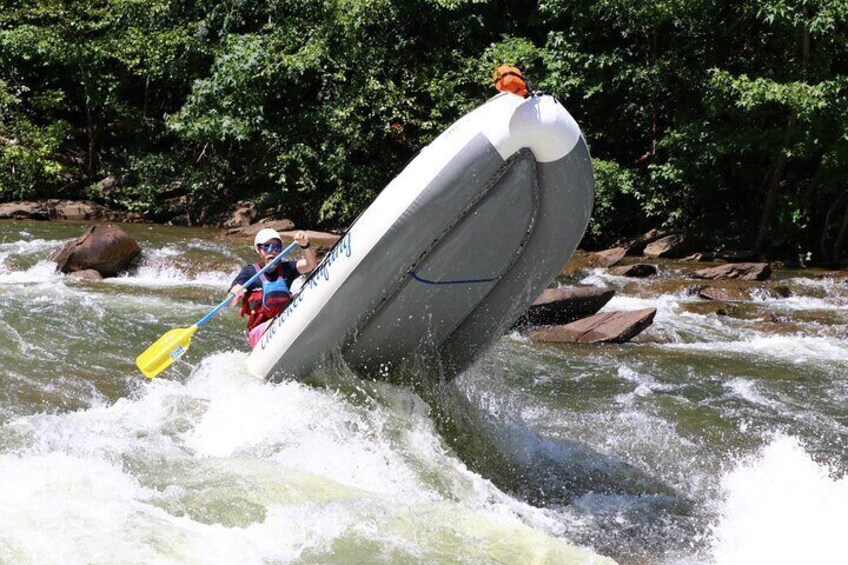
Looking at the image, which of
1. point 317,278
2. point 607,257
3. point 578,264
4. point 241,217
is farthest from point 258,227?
point 317,278

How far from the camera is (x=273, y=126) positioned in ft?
51.3

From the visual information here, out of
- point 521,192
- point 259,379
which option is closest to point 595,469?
point 521,192

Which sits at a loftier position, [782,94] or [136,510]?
[782,94]

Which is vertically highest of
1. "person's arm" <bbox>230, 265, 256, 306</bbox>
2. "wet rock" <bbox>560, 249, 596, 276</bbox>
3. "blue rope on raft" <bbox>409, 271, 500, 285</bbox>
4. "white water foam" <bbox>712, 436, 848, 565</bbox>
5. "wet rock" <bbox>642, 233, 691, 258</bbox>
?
"blue rope on raft" <bbox>409, 271, 500, 285</bbox>

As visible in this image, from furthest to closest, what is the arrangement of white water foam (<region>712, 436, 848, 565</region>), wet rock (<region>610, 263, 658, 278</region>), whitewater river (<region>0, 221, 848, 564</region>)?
1. wet rock (<region>610, 263, 658, 278</region>)
2. white water foam (<region>712, 436, 848, 565</region>)
3. whitewater river (<region>0, 221, 848, 564</region>)

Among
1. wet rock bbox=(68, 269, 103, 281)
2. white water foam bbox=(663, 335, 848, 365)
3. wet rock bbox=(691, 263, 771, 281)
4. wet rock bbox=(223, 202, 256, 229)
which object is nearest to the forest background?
wet rock bbox=(223, 202, 256, 229)

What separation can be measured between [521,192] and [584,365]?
3015mm

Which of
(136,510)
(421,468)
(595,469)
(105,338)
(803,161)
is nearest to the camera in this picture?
(136,510)

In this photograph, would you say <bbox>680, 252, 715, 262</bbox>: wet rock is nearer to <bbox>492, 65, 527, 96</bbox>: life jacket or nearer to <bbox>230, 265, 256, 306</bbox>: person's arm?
<bbox>230, 265, 256, 306</bbox>: person's arm

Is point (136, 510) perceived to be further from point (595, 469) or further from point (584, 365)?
point (584, 365)

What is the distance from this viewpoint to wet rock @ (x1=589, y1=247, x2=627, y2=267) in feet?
41.0

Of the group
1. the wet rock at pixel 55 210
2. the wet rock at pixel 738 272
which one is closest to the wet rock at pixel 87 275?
the wet rock at pixel 55 210

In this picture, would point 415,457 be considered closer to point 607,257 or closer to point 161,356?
point 161,356

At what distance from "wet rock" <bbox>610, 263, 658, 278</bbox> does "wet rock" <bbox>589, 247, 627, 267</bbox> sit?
0.29m
